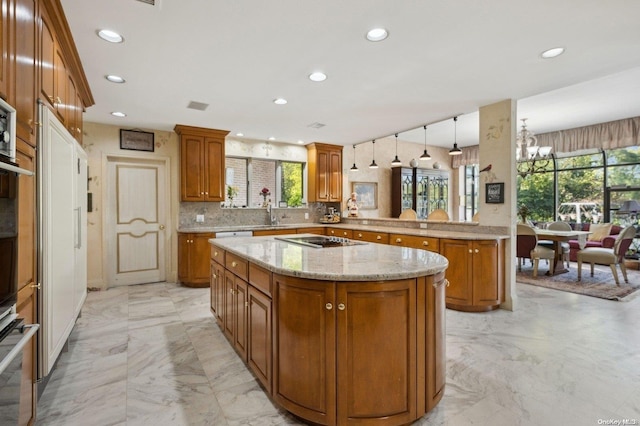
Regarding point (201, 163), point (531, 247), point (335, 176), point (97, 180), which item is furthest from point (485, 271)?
point (97, 180)

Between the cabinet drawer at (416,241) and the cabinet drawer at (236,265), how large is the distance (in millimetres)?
2513

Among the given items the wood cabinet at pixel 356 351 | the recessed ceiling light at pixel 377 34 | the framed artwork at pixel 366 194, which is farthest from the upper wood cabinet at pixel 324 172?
the wood cabinet at pixel 356 351

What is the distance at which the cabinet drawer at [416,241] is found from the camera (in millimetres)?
4041

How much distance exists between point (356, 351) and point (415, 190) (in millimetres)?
6297

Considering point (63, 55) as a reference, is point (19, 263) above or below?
below

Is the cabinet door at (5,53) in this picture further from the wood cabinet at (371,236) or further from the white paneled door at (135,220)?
the wood cabinet at (371,236)

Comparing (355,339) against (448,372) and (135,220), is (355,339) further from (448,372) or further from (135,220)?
(135,220)

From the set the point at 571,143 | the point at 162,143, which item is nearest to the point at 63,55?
the point at 162,143

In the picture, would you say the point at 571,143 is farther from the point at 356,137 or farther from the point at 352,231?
the point at 352,231

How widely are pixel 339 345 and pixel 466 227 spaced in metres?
3.31

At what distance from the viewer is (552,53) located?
268 centimetres

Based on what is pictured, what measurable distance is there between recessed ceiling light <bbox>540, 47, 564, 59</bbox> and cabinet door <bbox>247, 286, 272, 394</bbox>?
2959 millimetres

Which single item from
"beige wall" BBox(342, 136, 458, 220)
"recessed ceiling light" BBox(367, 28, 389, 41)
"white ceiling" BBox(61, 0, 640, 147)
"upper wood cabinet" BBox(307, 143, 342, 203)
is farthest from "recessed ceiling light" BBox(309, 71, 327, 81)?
"beige wall" BBox(342, 136, 458, 220)

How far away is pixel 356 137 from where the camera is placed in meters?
6.01
